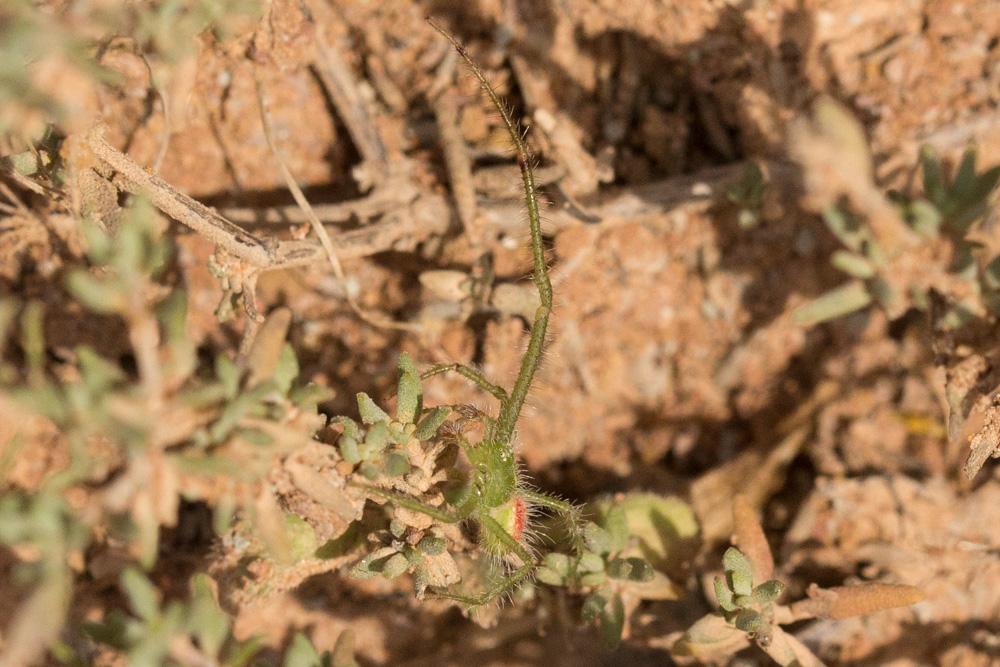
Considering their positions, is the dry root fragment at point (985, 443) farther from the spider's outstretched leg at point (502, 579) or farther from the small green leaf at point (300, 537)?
the small green leaf at point (300, 537)

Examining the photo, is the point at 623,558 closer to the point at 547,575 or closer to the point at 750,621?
the point at 547,575

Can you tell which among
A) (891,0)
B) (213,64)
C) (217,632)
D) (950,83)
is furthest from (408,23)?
(217,632)

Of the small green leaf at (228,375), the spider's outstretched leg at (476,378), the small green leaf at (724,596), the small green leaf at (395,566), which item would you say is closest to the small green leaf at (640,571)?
the small green leaf at (724,596)

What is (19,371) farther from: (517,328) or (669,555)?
(669,555)

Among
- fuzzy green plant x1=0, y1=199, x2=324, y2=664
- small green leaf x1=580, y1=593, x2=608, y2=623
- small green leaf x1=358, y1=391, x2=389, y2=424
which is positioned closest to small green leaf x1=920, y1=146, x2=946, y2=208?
small green leaf x1=580, y1=593, x2=608, y2=623

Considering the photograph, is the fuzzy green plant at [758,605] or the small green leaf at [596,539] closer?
the fuzzy green plant at [758,605]

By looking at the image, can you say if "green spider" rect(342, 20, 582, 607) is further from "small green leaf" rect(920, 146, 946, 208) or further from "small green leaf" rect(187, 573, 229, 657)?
"small green leaf" rect(920, 146, 946, 208)
